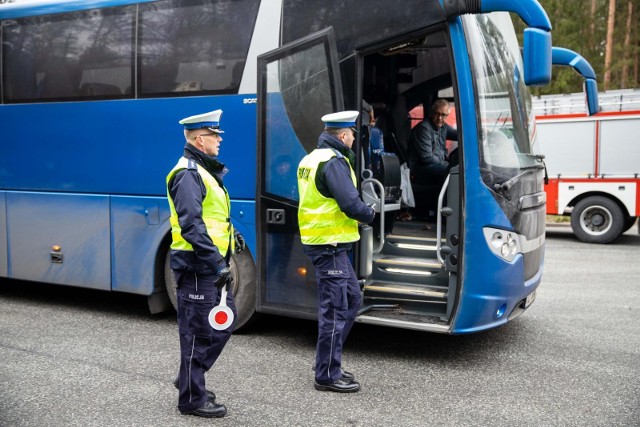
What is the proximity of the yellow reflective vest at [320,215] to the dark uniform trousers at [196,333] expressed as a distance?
32.6 inches

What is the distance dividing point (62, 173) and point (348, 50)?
3.25 m

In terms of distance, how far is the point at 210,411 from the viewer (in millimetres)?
4191

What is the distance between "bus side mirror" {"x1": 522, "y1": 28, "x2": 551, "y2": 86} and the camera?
4.59 metres

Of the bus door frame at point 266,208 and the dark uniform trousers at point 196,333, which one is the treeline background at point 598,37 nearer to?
the bus door frame at point 266,208

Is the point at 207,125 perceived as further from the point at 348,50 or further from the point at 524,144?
the point at 524,144

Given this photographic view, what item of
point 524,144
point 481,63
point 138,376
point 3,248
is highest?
point 481,63

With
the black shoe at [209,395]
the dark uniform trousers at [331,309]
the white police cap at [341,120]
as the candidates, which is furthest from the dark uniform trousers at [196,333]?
the white police cap at [341,120]

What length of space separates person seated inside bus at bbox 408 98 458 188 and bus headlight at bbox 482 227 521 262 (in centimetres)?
200

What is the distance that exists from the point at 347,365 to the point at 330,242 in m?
1.15

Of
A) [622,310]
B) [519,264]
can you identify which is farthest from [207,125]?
[622,310]

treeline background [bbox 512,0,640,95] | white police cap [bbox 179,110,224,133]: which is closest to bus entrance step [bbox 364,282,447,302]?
white police cap [bbox 179,110,224,133]

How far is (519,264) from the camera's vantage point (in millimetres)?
5191

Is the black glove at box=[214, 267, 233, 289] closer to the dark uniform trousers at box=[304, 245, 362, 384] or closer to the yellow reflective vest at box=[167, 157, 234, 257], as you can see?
the yellow reflective vest at box=[167, 157, 234, 257]

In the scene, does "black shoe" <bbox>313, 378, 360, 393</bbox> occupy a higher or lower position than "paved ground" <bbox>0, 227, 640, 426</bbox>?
higher
